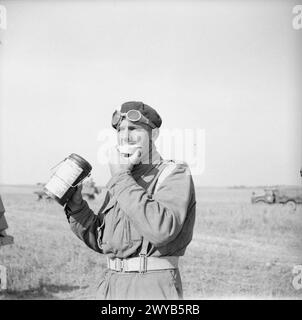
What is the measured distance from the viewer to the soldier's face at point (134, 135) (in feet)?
7.77

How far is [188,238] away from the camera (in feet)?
7.68

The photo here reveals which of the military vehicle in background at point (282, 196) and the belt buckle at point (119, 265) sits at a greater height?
the military vehicle in background at point (282, 196)

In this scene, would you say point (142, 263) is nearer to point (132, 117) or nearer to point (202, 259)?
point (132, 117)

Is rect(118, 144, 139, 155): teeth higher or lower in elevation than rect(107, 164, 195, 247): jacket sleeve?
higher

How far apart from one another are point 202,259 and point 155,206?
3.61 metres

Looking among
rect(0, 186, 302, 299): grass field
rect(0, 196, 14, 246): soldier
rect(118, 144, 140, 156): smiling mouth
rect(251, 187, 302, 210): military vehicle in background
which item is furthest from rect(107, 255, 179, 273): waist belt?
rect(251, 187, 302, 210): military vehicle in background

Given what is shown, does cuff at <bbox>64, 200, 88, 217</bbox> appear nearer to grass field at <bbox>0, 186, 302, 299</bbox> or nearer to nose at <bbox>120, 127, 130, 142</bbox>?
nose at <bbox>120, 127, 130, 142</bbox>

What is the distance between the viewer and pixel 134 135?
239 cm

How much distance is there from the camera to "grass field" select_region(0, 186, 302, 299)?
455 centimetres

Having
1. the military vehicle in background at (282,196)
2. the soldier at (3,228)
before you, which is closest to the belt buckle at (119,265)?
the soldier at (3,228)

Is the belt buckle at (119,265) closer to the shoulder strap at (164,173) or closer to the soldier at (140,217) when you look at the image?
the soldier at (140,217)

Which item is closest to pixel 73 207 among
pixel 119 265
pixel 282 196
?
pixel 119 265

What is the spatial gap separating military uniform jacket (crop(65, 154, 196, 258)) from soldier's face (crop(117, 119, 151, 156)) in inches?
4.1
